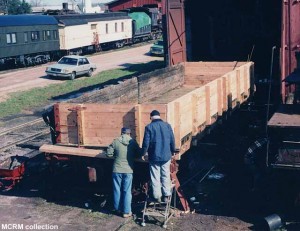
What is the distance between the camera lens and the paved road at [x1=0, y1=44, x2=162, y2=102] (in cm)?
2580

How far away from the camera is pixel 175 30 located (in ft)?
60.1

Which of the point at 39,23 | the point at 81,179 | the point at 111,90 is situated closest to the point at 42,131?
the point at 111,90

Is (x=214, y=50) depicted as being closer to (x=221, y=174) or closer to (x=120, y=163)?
(x=221, y=174)

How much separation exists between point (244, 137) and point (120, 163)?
4.93m

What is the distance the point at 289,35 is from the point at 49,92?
1351cm

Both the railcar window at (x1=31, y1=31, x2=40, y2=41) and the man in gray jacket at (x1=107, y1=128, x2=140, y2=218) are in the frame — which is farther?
the railcar window at (x1=31, y1=31, x2=40, y2=41)

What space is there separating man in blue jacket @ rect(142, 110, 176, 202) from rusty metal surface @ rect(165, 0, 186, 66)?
9.68 metres

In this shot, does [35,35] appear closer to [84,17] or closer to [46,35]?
[46,35]

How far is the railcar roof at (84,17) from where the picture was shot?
1442 inches

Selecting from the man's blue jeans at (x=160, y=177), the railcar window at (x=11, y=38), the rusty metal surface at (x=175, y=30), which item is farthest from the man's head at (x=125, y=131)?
the railcar window at (x=11, y=38)

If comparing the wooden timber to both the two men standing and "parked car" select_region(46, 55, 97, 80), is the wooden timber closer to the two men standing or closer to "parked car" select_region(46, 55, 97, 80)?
the two men standing

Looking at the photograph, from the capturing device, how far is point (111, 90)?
1131cm

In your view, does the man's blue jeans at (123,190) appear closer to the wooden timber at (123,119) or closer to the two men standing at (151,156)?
the two men standing at (151,156)

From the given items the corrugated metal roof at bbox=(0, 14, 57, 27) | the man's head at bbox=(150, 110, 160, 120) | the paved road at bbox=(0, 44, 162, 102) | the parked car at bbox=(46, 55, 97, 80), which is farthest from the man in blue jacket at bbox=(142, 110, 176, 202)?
the corrugated metal roof at bbox=(0, 14, 57, 27)
